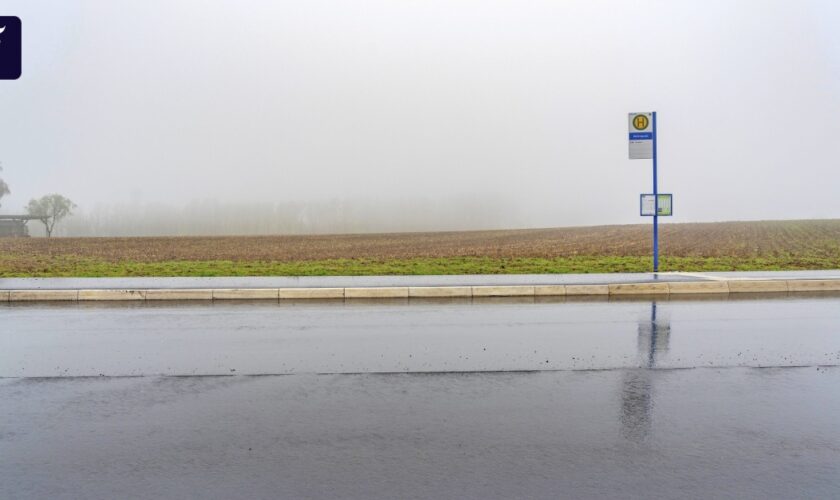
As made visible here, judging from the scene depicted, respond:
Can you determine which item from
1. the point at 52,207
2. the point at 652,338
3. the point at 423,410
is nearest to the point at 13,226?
the point at 52,207

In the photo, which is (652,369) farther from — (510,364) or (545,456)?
(545,456)

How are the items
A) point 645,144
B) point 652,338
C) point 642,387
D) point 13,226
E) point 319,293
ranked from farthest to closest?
1. point 13,226
2. point 645,144
3. point 319,293
4. point 652,338
5. point 642,387

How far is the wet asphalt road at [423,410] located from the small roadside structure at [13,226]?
80.5 meters

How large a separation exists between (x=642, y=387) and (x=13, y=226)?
292ft

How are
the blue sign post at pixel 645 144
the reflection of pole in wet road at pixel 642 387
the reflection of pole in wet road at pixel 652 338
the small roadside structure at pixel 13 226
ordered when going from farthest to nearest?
the small roadside structure at pixel 13 226
the blue sign post at pixel 645 144
the reflection of pole in wet road at pixel 652 338
the reflection of pole in wet road at pixel 642 387

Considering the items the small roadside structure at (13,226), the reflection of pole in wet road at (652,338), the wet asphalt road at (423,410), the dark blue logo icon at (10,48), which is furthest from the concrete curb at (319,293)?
the small roadside structure at (13,226)

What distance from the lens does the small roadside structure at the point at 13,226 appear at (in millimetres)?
80125

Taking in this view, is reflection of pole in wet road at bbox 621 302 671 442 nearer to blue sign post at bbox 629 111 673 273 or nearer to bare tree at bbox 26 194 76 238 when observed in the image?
blue sign post at bbox 629 111 673 273

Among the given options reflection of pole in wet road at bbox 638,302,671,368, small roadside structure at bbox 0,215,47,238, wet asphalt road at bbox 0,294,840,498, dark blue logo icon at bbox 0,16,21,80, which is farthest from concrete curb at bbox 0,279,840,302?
small roadside structure at bbox 0,215,47,238

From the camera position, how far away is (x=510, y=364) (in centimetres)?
759

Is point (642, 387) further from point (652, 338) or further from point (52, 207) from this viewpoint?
point (52, 207)

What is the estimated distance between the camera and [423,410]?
574 centimetres

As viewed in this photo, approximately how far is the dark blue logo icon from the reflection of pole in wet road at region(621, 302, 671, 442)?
12.9 metres

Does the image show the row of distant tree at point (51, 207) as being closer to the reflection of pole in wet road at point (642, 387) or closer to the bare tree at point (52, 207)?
the bare tree at point (52, 207)
